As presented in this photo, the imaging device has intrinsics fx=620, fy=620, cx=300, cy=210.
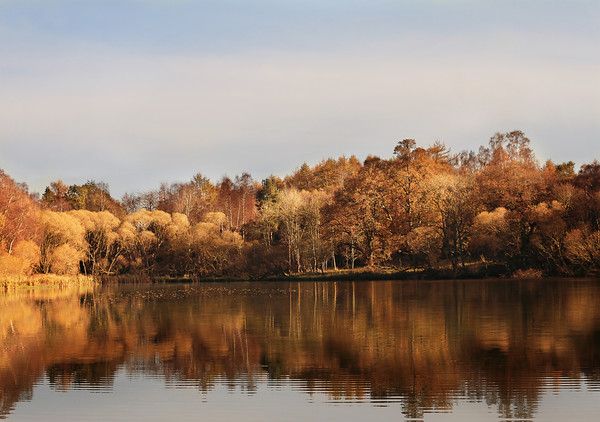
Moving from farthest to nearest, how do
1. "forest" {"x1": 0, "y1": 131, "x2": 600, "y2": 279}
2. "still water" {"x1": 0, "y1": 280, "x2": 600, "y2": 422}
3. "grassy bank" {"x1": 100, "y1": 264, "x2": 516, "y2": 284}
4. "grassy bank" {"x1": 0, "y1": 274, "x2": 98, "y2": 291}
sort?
"grassy bank" {"x1": 100, "y1": 264, "x2": 516, "y2": 284}
"forest" {"x1": 0, "y1": 131, "x2": 600, "y2": 279}
"grassy bank" {"x1": 0, "y1": 274, "x2": 98, "y2": 291}
"still water" {"x1": 0, "y1": 280, "x2": 600, "y2": 422}

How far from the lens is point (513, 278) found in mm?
58156

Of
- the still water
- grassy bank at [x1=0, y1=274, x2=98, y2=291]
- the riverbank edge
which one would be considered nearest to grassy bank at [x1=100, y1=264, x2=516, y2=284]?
the riverbank edge

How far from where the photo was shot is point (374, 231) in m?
68.3

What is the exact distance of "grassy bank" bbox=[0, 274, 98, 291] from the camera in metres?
54.2

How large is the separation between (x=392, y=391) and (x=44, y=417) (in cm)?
637

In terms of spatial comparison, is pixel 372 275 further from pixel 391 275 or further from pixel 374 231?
pixel 374 231

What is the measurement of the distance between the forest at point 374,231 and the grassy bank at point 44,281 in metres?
0.79

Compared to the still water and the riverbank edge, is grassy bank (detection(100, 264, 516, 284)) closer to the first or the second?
the riverbank edge

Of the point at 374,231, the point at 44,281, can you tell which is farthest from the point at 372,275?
→ the point at 44,281

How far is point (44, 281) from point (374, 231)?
3446cm

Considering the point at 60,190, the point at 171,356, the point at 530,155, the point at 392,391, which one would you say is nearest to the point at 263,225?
the point at 530,155

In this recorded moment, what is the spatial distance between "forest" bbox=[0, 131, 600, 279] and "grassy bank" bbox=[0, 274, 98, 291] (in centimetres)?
79

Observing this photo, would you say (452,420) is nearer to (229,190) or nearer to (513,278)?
(513,278)

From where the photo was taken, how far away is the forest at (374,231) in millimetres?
58000
